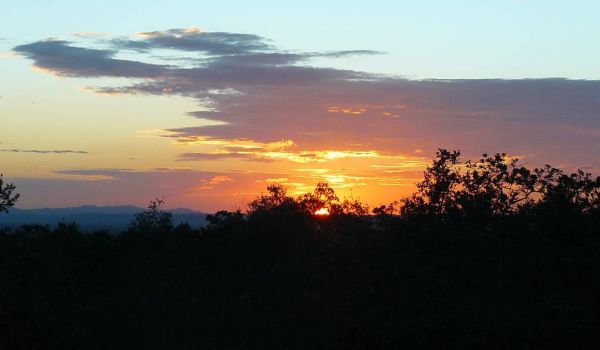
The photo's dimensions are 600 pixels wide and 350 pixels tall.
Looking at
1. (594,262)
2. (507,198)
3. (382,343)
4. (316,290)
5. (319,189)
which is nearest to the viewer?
(382,343)

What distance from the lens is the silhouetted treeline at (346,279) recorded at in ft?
58.3

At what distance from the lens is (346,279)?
65.2ft

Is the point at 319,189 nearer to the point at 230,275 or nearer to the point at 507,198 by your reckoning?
the point at 230,275

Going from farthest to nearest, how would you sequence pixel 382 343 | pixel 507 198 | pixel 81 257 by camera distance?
pixel 81 257 < pixel 507 198 < pixel 382 343

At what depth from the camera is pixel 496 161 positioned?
24.0 m

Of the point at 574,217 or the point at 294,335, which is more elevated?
the point at 574,217

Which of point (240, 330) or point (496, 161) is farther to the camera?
point (496, 161)

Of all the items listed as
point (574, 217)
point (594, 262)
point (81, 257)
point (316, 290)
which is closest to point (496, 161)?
point (574, 217)

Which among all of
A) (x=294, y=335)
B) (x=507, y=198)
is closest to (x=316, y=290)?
(x=294, y=335)

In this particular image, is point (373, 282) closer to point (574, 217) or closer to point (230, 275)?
point (574, 217)

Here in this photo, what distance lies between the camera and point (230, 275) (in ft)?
84.7

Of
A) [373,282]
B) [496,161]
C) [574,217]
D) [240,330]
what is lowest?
[240,330]

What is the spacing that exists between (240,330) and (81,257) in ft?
24.2

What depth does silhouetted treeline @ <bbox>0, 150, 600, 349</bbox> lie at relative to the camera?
17766mm
